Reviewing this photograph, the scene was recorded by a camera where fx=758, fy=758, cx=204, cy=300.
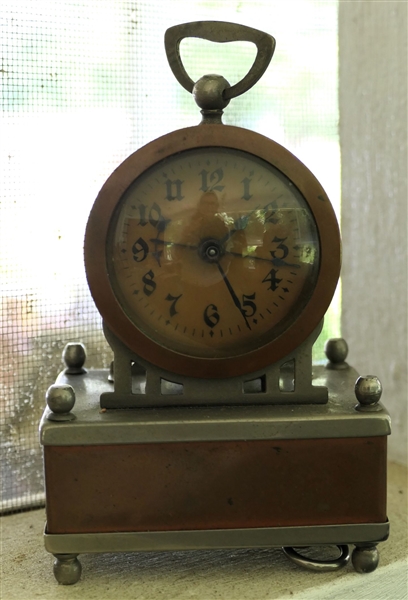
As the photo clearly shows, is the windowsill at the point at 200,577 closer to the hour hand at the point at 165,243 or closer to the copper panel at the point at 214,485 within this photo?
the copper panel at the point at 214,485

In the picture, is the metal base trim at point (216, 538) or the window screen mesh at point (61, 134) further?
the window screen mesh at point (61, 134)

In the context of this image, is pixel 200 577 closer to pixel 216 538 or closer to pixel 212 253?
pixel 216 538

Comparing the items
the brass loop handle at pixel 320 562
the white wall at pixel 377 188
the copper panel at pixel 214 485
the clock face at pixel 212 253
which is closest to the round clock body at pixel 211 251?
the clock face at pixel 212 253

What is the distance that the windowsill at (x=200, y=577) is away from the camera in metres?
0.93

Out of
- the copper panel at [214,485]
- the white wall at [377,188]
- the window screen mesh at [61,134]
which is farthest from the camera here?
the white wall at [377,188]

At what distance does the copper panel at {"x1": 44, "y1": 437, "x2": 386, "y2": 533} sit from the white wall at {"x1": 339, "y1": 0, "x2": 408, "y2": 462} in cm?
46

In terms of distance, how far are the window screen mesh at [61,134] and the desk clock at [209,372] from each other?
0.97ft

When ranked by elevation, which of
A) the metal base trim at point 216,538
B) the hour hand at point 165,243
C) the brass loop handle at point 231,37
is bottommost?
the metal base trim at point 216,538

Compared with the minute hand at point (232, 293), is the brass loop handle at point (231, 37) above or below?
above

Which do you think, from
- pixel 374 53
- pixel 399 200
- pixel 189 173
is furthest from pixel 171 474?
pixel 374 53

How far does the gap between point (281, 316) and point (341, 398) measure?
0.14m

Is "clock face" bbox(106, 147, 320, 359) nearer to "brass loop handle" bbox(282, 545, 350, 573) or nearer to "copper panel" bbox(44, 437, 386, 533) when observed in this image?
"copper panel" bbox(44, 437, 386, 533)

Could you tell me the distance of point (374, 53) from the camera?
53.3 inches

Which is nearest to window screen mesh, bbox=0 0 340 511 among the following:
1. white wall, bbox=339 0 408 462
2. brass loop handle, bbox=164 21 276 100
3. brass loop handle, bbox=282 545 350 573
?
white wall, bbox=339 0 408 462
